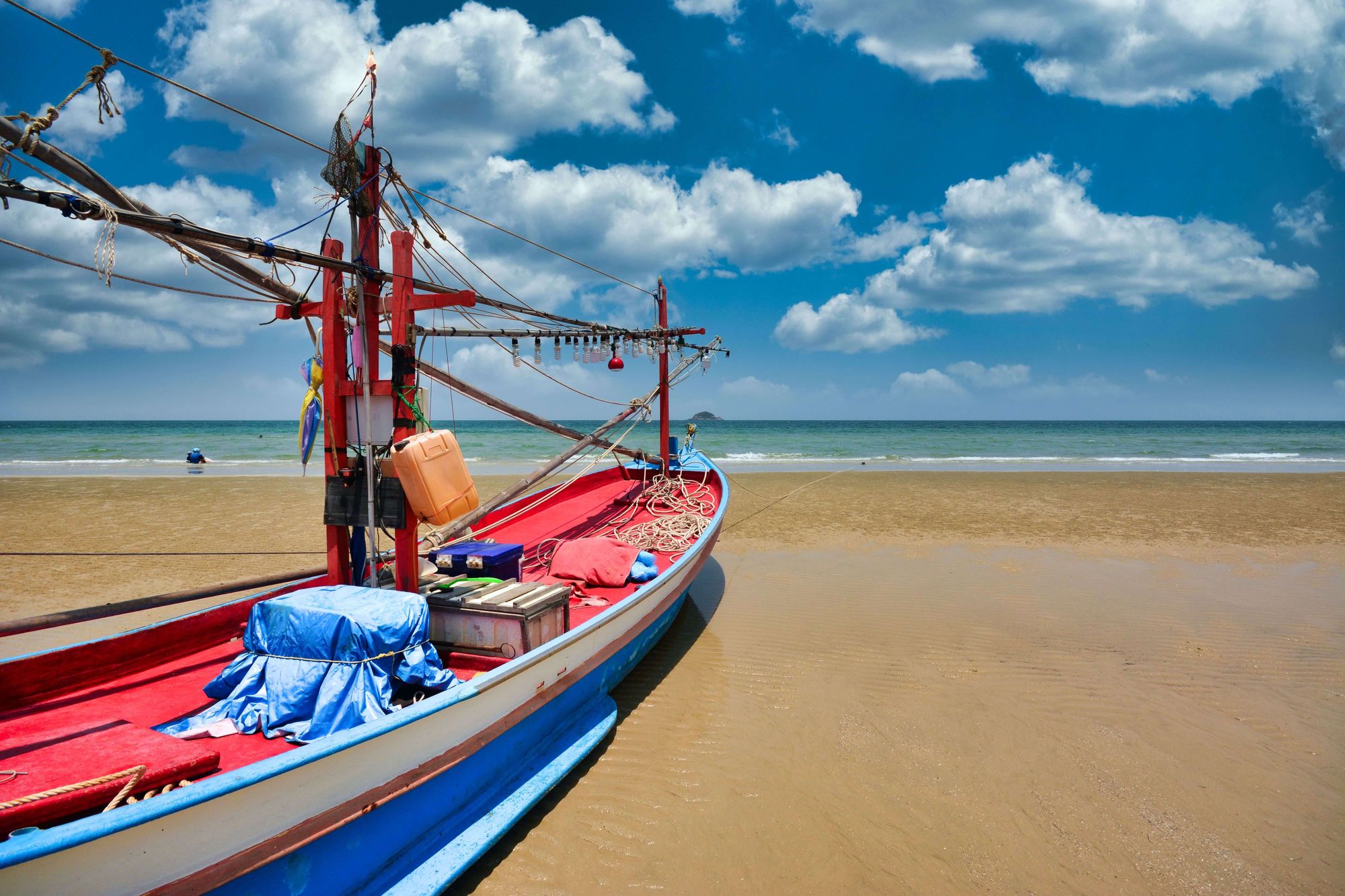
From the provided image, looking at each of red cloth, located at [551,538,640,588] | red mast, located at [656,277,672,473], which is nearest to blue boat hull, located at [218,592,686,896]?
red cloth, located at [551,538,640,588]

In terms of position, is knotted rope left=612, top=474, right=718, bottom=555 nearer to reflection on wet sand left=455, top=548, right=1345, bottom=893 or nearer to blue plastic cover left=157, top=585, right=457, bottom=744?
reflection on wet sand left=455, top=548, right=1345, bottom=893

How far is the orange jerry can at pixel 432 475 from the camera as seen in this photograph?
5.14 metres

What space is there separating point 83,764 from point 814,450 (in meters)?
45.0

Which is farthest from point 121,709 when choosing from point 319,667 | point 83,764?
point 319,667

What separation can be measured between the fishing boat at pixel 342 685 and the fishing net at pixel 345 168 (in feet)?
0.07

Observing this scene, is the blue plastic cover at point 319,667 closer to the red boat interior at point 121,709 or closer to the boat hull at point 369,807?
the red boat interior at point 121,709

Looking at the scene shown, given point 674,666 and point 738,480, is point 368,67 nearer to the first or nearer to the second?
point 674,666

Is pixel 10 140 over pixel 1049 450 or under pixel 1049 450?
over

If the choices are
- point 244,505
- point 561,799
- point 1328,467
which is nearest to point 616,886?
point 561,799

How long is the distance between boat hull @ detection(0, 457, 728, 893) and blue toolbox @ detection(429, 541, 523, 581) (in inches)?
62.5

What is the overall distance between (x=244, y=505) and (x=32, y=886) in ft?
Answer: 62.2

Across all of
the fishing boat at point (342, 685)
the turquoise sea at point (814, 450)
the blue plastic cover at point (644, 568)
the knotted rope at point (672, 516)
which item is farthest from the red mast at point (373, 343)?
the turquoise sea at point (814, 450)

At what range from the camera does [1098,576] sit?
36.6 ft

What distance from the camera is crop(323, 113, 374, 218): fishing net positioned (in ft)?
18.0
